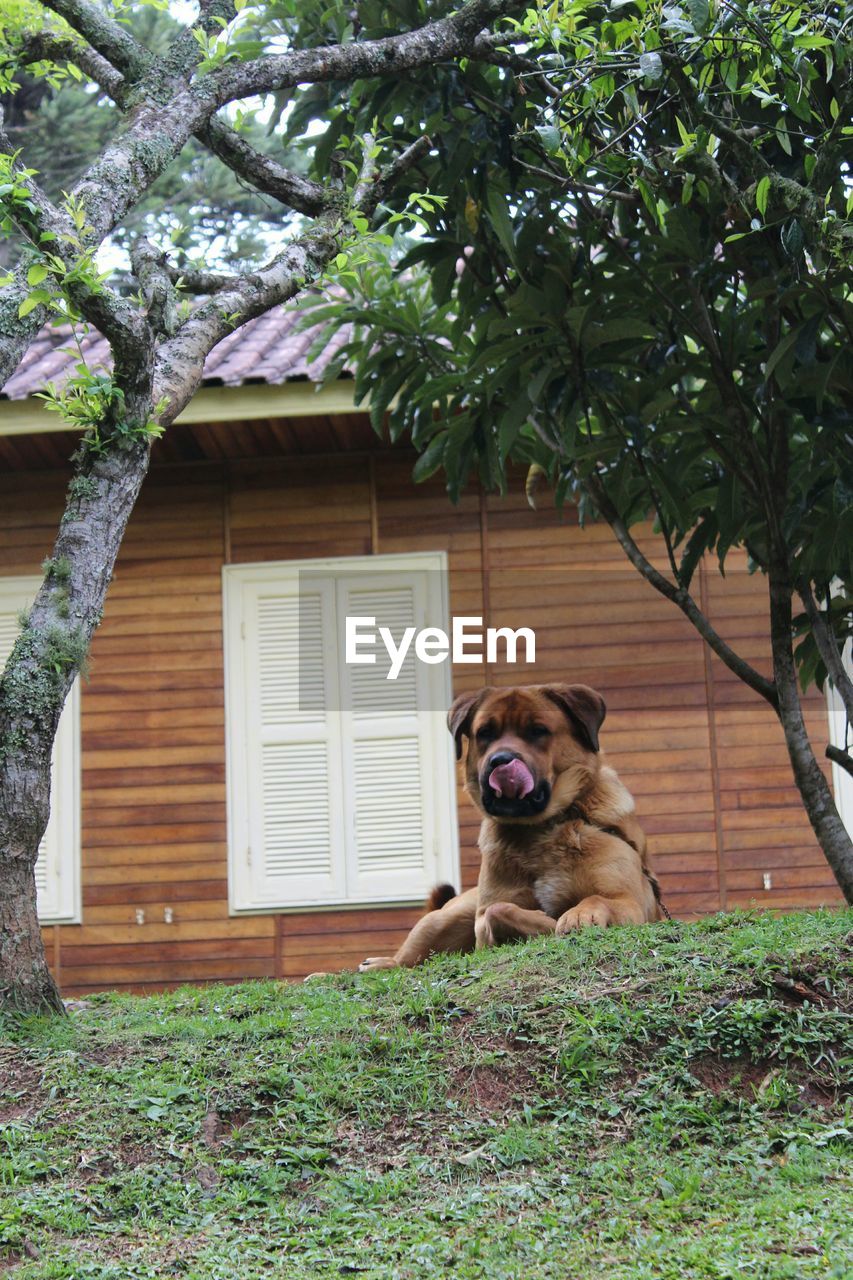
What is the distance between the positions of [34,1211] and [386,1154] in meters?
0.88

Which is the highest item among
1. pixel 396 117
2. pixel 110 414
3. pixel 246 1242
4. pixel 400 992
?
pixel 396 117

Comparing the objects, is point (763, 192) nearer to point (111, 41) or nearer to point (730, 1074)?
point (111, 41)

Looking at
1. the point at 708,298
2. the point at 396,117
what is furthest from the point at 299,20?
the point at 708,298

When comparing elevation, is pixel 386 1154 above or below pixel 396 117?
below

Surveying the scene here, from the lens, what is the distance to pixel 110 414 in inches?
175

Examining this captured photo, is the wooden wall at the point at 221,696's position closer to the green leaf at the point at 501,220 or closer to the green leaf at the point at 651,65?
the green leaf at the point at 501,220

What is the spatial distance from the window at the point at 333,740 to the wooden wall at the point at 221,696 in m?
0.14

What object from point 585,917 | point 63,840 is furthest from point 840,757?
point 63,840

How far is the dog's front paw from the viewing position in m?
4.93

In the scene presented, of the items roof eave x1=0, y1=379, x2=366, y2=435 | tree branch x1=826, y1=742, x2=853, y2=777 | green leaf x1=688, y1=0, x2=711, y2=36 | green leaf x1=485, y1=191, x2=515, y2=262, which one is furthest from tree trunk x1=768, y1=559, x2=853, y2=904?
roof eave x1=0, y1=379, x2=366, y2=435

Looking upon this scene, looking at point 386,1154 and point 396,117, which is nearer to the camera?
point 386,1154

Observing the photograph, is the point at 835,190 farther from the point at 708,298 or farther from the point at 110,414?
the point at 110,414

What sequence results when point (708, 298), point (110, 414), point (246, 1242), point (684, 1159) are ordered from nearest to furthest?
point (246, 1242) → point (684, 1159) → point (110, 414) → point (708, 298)

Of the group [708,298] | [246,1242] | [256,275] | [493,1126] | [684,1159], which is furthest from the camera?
[708,298]
